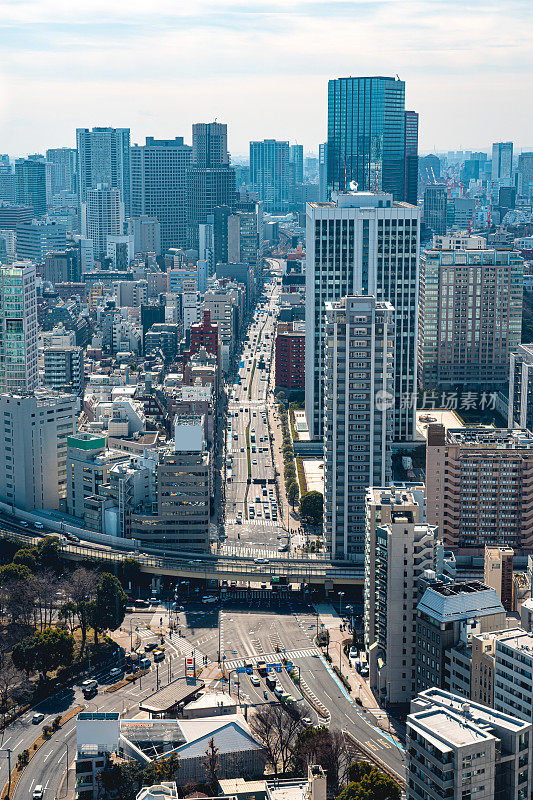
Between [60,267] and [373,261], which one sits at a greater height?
[373,261]

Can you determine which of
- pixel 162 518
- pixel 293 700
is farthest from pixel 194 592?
pixel 293 700

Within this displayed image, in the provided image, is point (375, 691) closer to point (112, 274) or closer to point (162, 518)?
point (162, 518)

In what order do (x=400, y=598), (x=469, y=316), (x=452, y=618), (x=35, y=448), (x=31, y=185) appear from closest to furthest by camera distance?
(x=452, y=618) → (x=400, y=598) → (x=35, y=448) → (x=469, y=316) → (x=31, y=185)

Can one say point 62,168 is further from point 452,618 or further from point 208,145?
point 452,618

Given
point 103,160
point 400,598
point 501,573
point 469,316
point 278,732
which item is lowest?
point 278,732

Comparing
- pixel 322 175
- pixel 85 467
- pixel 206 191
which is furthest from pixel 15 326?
pixel 322 175

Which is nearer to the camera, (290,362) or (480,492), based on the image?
(480,492)

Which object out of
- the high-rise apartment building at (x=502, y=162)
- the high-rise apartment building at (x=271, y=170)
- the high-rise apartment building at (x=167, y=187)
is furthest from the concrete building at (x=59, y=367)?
the high-rise apartment building at (x=502, y=162)
